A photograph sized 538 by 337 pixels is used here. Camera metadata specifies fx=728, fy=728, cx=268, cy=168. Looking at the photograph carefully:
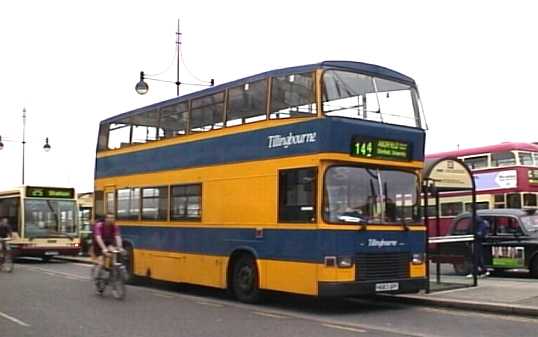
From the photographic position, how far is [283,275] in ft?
42.9

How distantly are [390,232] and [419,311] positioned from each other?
1.48 m

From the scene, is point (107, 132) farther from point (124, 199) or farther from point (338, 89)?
point (338, 89)

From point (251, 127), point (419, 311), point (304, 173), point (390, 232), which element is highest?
point (251, 127)

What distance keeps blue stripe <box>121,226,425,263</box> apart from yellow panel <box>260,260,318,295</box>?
0.12 metres

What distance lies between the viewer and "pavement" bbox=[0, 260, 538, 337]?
1050cm

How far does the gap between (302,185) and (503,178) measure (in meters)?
14.7

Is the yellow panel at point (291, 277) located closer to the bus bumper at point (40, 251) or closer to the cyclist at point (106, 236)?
the cyclist at point (106, 236)

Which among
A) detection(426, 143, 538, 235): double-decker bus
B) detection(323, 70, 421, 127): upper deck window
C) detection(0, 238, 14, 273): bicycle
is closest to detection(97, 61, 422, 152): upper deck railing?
detection(323, 70, 421, 127): upper deck window

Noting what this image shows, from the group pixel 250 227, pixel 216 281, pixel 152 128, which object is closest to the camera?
pixel 250 227

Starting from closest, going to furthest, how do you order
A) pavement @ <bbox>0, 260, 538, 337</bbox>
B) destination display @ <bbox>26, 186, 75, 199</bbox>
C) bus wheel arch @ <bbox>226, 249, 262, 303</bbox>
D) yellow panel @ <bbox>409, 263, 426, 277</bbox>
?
pavement @ <bbox>0, 260, 538, 337</bbox>
yellow panel @ <bbox>409, 263, 426, 277</bbox>
bus wheel arch @ <bbox>226, 249, 262, 303</bbox>
destination display @ <bbox>26, 186, 75, 199</bbox>

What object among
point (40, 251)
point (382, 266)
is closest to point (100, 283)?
point (382, 266)

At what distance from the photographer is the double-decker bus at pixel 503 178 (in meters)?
25.0

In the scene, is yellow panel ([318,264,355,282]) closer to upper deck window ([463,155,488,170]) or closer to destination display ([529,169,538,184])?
destination display ([529,169,538,184])

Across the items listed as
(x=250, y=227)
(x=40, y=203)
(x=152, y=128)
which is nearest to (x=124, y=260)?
(x=152, y=128)
